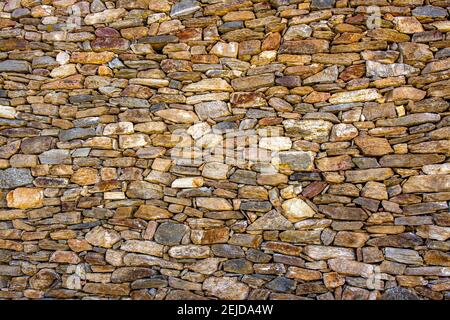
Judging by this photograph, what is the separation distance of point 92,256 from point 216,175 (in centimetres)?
136

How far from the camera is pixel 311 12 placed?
3.23m

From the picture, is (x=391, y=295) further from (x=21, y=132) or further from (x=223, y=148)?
(x=21, y=132)

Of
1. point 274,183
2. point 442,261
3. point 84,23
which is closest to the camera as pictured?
point 442,261

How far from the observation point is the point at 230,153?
10.2 ft

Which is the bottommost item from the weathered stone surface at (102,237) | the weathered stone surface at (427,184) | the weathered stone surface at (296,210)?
the weathered stone surface at (102,237)

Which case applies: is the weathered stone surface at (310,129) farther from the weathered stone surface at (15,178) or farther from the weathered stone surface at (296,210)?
the weathered stone surface at (15,178)

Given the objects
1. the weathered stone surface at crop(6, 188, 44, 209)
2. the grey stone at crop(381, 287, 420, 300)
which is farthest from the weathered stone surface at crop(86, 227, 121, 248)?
the grey stone at crop(381, 287, 420, 300)

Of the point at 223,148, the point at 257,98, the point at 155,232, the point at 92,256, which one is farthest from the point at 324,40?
the point at 92,256

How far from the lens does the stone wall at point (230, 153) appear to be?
2865 mm

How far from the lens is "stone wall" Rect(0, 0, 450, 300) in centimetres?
287

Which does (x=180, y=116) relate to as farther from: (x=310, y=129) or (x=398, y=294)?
(x=398, y=294)

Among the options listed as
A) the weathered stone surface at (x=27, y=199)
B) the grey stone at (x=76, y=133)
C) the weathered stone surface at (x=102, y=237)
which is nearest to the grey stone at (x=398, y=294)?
the weathered stone surface at (x=102, y=237)

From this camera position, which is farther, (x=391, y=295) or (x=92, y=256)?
(x=92, y=256)

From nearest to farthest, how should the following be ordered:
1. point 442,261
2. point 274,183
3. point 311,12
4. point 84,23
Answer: point 442,261, point 274,183, point 311,12, point 84,23
